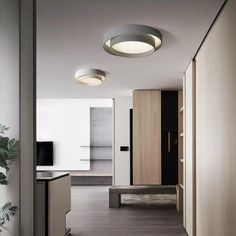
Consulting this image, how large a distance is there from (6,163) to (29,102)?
0.40m

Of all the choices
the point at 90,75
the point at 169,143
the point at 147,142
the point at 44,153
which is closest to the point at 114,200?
the point at 147,142

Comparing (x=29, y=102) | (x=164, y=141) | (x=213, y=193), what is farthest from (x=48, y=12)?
(x=164, y=141)

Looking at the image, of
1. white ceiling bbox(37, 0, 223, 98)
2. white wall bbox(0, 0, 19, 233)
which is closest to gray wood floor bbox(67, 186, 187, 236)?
white ceiling bbox(37, 0, 223, 98)

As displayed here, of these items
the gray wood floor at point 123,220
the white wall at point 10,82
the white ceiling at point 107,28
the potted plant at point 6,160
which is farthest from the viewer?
the gray wood floor at point 123,220

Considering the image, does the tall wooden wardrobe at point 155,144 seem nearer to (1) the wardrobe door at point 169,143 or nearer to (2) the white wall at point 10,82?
(1) the wardrobe door at point 169,143

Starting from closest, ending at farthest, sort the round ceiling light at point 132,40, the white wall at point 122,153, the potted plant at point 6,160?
1. the potted plant at point 6,160
2. the round ceiling light at point 132,40
3. the white wall at point 122,153

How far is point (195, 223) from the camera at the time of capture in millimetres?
3982

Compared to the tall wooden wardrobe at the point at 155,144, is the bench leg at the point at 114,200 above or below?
below

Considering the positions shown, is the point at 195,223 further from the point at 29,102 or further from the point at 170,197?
the point at 170,197

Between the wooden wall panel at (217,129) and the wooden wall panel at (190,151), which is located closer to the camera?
the wooden wall panel at (217,129)

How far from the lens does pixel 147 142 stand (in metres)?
6.62

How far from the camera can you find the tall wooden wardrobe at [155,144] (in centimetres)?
660

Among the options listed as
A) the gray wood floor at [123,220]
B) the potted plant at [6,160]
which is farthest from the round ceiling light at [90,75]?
the potted plant at [6,160]

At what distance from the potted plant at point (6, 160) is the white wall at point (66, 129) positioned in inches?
313
